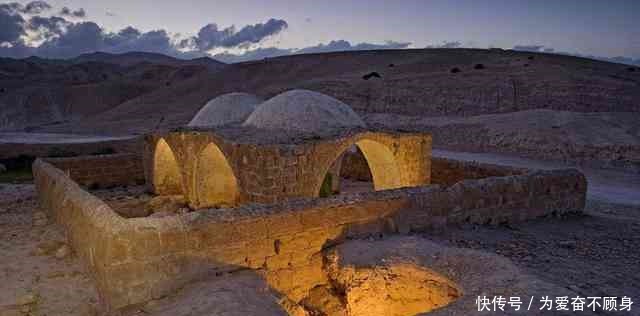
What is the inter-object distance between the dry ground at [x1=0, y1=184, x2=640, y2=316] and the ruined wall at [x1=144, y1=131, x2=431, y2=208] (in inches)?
124

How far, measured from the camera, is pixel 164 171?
41.8 ft

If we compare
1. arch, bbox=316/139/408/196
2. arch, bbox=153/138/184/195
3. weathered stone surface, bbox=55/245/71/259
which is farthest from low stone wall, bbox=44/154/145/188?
arch, bbox=316/139/408/196

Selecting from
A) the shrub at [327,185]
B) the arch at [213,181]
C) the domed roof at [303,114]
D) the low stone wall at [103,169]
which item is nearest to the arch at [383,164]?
the domed roof at [303,114]

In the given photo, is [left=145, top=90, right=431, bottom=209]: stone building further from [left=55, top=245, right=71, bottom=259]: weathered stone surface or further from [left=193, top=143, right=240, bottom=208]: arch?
[left=55, top=245, right=71, bottom=259]: weathered stone surface

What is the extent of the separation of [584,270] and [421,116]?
74.5ft

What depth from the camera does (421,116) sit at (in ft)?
88.1

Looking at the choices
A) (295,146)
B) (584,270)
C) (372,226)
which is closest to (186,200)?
(295,146)

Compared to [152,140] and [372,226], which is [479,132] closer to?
[152,140]

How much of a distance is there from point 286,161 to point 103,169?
7.94 metres

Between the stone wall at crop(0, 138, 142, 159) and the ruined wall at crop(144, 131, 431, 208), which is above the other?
→ the ruined wall at crop(144, 131, 431, 208)

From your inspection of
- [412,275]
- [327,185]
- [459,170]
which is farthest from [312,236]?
[327,185]

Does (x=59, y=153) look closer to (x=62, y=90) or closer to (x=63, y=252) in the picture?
(x=63, y=252)

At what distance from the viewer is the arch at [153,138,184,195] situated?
12.6 meters

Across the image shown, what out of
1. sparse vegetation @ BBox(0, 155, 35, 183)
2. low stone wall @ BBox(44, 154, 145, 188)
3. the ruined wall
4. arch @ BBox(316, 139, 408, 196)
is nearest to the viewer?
the ruined wall
